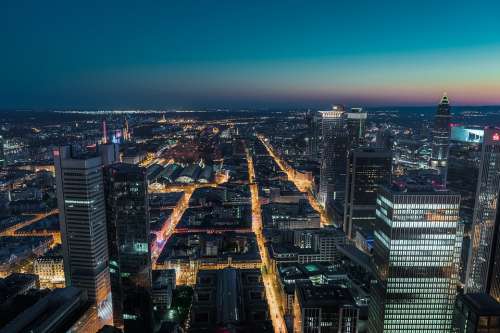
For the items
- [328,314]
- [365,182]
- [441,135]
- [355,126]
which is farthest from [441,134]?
[328,314]

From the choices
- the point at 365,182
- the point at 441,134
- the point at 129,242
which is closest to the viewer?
the point at 129,242

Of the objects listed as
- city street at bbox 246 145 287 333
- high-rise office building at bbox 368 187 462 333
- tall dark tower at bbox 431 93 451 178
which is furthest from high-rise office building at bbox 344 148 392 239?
tall dark tower at bbox 431 93 451 178

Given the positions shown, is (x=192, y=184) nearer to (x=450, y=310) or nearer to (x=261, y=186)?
(x=261, y=186)

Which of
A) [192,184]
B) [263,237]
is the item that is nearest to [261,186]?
[192,184]

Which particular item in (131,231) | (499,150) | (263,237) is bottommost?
(263,237)

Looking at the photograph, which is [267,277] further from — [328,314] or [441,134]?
[441,134]

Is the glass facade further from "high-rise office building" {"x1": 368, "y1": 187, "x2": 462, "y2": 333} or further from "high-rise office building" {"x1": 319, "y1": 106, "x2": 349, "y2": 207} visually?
"high-rise office building" {"x1": 368, "y1": 187, "x2": 462, "y2": 333}
